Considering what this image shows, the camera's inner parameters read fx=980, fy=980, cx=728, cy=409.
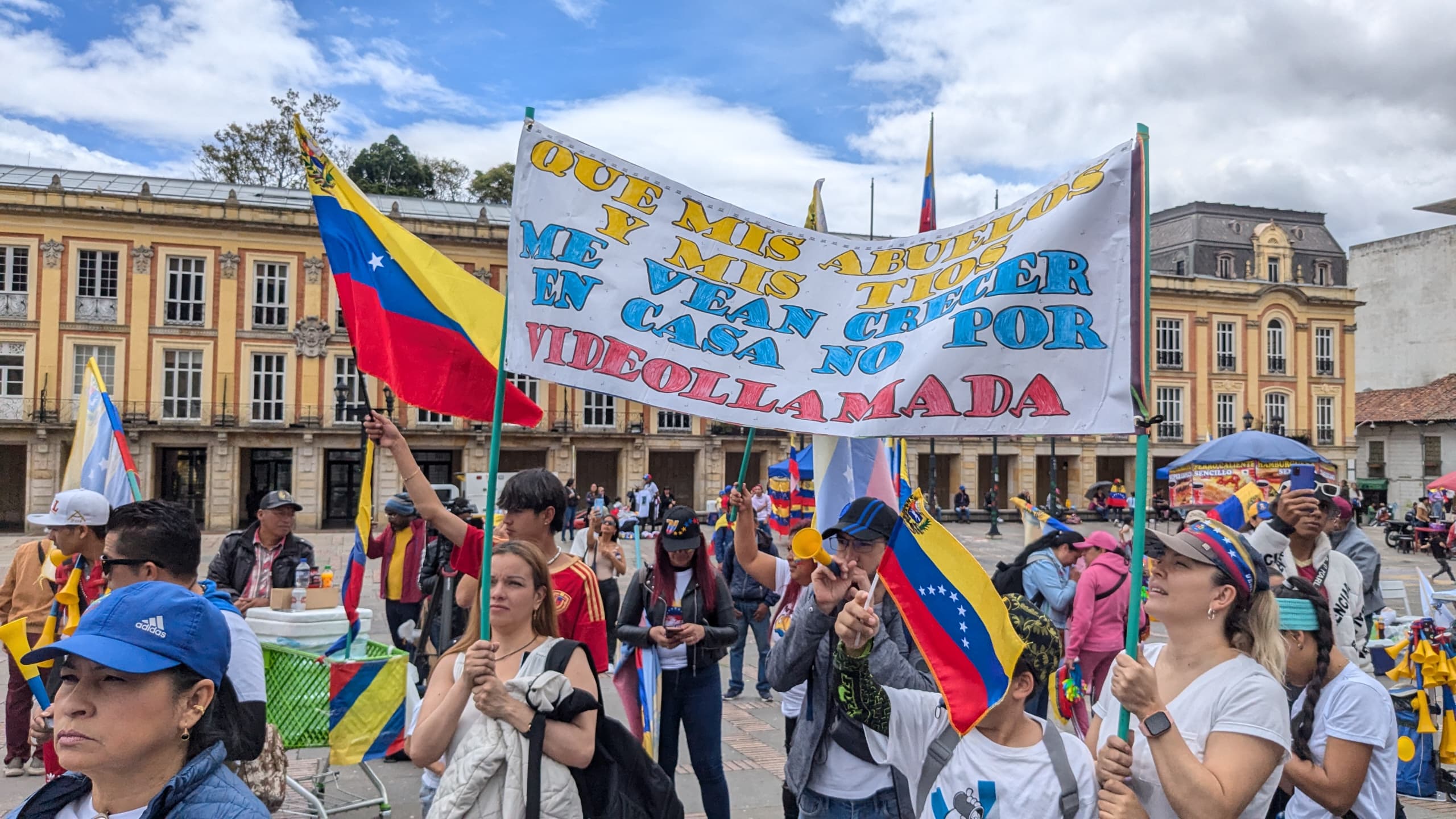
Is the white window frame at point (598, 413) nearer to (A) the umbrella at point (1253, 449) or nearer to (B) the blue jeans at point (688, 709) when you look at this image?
(A) the umbrella at point (1253, 449)

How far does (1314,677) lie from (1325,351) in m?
51.0

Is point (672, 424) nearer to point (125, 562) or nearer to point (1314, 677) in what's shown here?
point (125, 562)

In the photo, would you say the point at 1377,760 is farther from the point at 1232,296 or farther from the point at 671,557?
the point at 1232,296

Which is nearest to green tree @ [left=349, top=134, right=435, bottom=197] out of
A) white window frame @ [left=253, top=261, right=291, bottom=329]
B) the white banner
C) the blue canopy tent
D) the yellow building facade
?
the yellow building facade

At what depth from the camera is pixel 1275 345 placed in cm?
4650

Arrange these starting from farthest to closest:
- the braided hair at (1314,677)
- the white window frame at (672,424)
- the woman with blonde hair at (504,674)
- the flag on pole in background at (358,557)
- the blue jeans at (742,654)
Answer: the white window frame at (672,424), the blue jeans at (742,654), the flag on pole in background at (358,557), the braided hair at (1314,677), the woman with blonde hair at (504,674)

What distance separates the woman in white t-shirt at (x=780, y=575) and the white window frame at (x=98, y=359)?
33769 mm

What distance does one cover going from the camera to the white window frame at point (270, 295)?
113 feet

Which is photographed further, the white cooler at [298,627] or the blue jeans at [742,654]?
the blue jeans at [742,654]

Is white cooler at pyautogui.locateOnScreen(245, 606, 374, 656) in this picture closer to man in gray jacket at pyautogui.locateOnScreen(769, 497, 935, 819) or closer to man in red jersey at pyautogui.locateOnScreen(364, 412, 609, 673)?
man in red jersey at pyautogui.locateOnScreen(364, 412, 609, 673)

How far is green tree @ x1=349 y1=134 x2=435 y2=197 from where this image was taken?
4659 centimetres

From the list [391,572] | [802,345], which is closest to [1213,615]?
[802,345]

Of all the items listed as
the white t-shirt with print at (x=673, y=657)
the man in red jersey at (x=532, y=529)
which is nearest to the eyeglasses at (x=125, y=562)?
the man in red jersey at (x=532, y=529)

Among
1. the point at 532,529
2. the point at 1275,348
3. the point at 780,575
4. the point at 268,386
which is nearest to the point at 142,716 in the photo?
the point at 532,529
